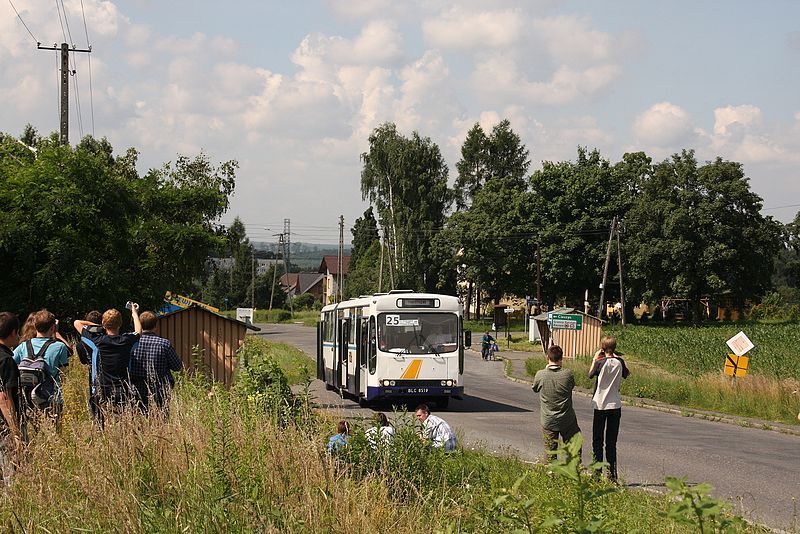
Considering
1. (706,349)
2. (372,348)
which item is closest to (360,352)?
(372,348)

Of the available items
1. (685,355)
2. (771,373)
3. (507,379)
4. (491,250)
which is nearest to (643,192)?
(491,250)

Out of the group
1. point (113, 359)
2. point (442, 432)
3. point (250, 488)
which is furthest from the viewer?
point (442, 432)

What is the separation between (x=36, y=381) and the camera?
28.7 ft

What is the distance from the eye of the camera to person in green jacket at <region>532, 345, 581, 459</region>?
473 inches

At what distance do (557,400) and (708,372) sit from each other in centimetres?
2313

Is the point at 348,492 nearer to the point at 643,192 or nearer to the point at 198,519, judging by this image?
the point at 198,519

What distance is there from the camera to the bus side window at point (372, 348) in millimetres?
23694

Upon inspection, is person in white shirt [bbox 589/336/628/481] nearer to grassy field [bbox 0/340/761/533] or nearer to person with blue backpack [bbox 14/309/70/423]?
grassy field [bbox 0/340/761/533]

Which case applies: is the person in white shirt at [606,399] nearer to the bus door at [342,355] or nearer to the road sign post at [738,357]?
the bus door at [342,355]

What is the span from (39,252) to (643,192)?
2370 inches

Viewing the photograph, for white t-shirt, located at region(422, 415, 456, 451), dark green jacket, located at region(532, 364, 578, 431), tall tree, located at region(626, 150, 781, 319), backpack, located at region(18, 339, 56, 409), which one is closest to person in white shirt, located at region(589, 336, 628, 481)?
dark green jacket, located at region(532, 364, 578, 431)

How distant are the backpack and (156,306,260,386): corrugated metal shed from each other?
12202 millimetres

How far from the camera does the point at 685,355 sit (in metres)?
42.2

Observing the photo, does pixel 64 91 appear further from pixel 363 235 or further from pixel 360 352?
pixel 363 235
